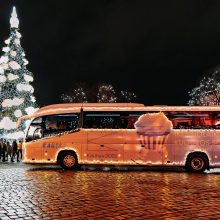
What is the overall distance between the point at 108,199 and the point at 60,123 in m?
11.5

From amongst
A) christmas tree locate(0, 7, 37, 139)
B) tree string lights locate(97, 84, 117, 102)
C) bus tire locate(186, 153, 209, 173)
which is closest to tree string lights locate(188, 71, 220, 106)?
tree string lights locate(97, 84, 117, 102)

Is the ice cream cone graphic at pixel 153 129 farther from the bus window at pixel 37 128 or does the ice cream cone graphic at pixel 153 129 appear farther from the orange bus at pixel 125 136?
the bus window at pixel 37 128

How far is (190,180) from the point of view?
702 inches

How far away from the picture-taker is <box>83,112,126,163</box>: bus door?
2302cm

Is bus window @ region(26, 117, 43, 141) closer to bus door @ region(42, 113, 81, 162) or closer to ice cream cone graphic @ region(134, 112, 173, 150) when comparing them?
bus door @ region(42, 113, 81, 162)

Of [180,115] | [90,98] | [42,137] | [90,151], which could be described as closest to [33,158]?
[42,137]

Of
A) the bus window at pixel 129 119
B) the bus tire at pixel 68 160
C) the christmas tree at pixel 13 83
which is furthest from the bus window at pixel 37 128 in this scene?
the christmas tree at pixel 13 83

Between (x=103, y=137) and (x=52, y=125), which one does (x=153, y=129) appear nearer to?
(x=103, y=137)

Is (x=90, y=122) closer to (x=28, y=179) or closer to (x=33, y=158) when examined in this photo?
(x=33, y=158)

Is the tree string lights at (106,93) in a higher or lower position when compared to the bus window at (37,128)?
higher

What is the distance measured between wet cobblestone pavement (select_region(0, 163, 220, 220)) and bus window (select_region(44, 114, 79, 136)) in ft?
19.7

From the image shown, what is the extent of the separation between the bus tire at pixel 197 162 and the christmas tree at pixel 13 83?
94.8 feet

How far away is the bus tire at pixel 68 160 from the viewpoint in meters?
23.4

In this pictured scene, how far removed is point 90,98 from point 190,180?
76.0 metres
